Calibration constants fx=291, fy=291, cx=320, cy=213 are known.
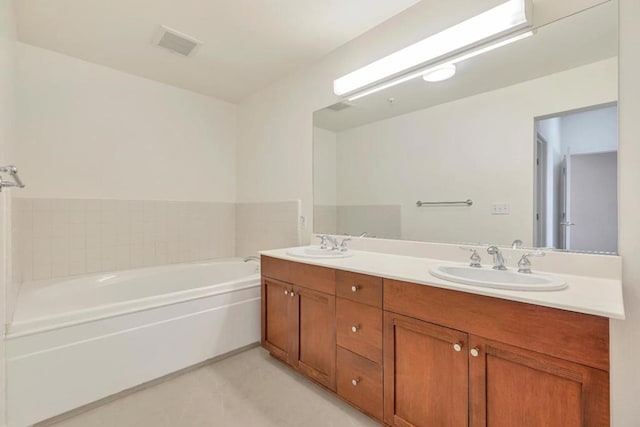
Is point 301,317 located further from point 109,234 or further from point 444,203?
point 109,234

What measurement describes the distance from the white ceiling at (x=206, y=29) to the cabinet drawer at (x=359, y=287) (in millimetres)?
1664

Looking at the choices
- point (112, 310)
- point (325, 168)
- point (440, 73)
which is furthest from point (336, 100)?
point (112, 310)

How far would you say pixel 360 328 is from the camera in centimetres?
148

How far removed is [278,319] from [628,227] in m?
1.87

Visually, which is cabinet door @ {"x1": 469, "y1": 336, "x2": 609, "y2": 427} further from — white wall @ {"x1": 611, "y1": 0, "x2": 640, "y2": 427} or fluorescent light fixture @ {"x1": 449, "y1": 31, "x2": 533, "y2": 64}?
fluorescent light fixture @ {"x1": 449, "y1": 31, "x2": 533, "y2": 64}

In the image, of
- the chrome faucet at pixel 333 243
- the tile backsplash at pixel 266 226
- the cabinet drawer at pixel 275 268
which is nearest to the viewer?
the cabinet drawer at pixel 275 268

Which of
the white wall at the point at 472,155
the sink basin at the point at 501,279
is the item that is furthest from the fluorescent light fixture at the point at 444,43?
the sink basin at the point at 501,279

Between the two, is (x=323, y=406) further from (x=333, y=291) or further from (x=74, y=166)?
(x=74, y=166)

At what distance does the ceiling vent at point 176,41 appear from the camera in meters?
2.08

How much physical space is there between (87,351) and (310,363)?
1.25m

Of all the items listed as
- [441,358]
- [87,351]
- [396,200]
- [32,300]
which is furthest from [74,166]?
[441,358]

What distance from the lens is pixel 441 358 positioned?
1178 millimetres

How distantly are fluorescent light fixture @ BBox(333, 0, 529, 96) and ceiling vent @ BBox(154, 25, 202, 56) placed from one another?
1.18 meters

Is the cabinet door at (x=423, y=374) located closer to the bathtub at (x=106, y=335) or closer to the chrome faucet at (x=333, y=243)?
the chrome faucet at (x=333, y=243)
